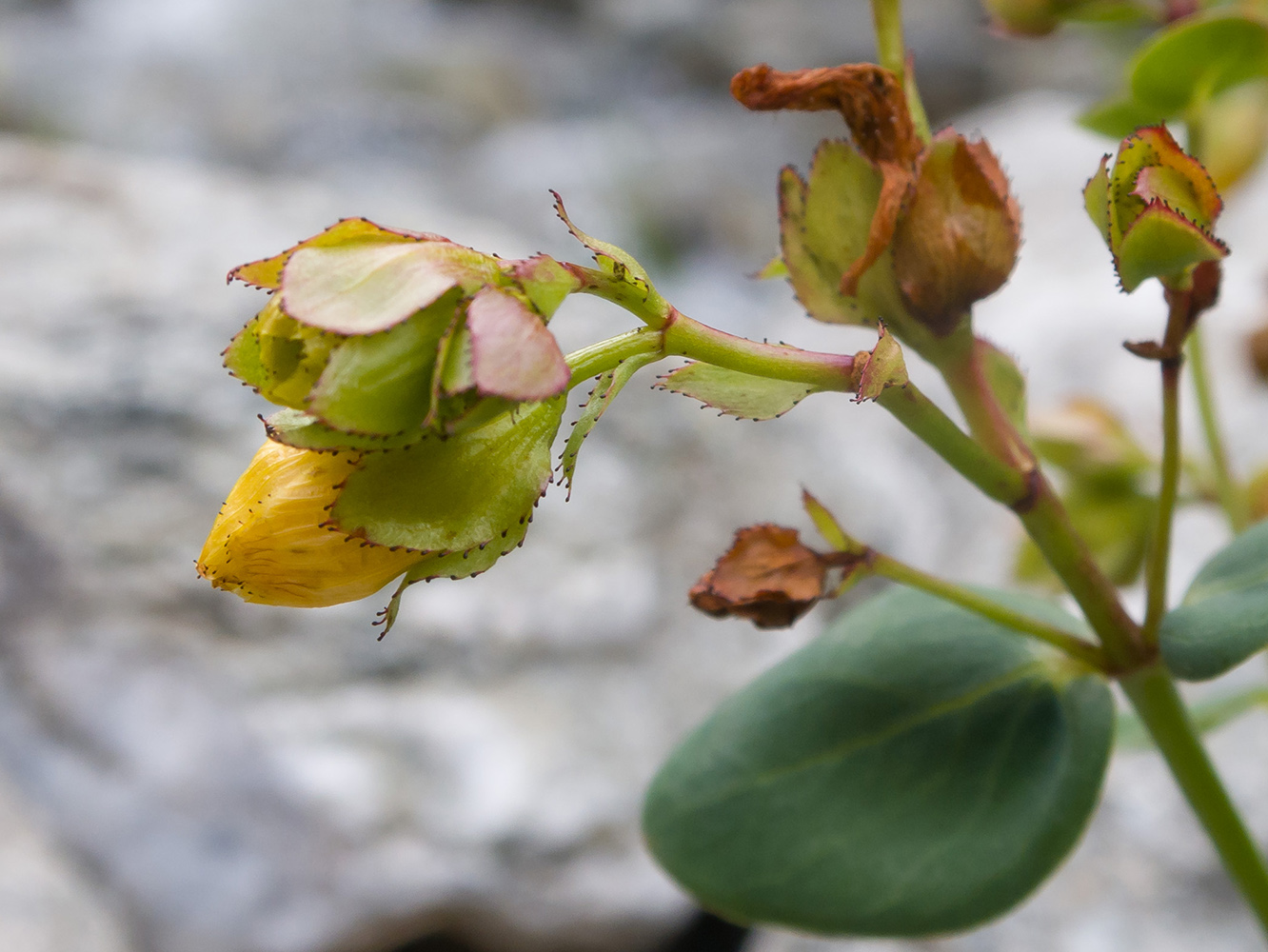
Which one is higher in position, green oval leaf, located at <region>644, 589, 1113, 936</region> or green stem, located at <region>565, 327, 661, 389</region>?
green stem, located at <region>565, 327, 661, 389</region>

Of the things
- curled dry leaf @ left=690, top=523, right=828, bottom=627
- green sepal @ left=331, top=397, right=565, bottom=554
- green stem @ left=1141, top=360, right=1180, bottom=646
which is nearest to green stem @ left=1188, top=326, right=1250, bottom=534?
green stem @ left=1141, top=360, right=1180, bottom=646

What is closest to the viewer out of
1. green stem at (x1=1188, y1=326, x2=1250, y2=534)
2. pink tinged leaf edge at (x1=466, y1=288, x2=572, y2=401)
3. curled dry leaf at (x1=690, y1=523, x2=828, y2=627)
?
pink tinged leaf edge at (x1=466, y1=288, x2=572, y2=401)

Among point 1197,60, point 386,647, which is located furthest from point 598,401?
point 386,647

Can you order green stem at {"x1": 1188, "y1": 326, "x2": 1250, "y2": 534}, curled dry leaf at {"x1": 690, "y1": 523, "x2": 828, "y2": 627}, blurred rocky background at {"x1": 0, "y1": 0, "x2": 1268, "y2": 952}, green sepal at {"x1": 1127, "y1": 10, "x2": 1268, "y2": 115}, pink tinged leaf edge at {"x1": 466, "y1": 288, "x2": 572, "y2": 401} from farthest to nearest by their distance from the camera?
blurred rocky background at {"x1": 0, "y1": 0, "x2": 1268, "y2": 952}, green stem at {"x1": 1188, "y1": 326, "x2": 1250, "y2": 534}, green sepal at {"x1": 1127, "y1": 10, "x2": 1268, "y2": 115}, curled dry leaf at {"x1": 690, "y1": 523, "x2": 828, "y2": 627}, pink tinged leaf edge at {"x1": 466, "y1": 288, "x2": 572, "y2": 401}

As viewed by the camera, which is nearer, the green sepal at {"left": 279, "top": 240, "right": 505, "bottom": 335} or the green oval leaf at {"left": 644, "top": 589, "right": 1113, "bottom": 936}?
the green sepal at {"left": 279, "top": 240, "right": 505, "bottom": 335}

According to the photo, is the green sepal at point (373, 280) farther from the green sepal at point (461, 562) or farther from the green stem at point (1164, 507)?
the green stem at point (1164, 507)

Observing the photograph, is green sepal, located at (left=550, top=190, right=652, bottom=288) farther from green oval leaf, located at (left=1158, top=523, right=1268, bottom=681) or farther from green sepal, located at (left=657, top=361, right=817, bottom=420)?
green oval leaf, located at (left=1158, top=523, right=1268, bottom=681)

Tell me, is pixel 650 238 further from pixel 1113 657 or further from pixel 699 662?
pixel 1113 657
